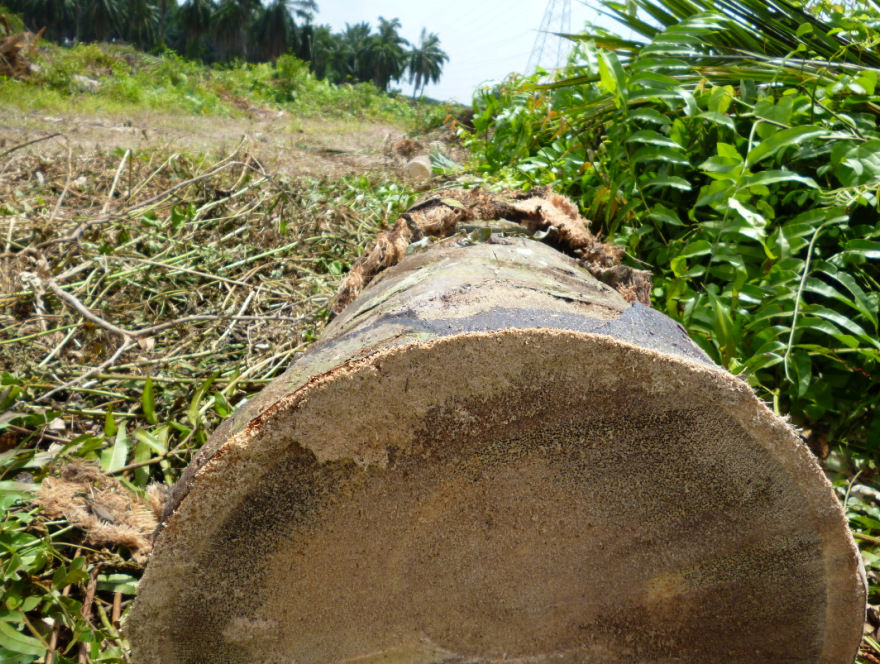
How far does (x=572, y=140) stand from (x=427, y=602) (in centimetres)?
207

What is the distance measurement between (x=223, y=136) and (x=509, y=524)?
24.9 ft

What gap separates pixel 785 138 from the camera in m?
1.66

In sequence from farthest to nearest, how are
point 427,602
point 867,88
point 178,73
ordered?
point 178,73
point 867,88
point 427,602

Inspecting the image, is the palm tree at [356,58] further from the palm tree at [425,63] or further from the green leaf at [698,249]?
the green leaf at [698,249]

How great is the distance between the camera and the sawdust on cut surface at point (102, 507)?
50.7 inches

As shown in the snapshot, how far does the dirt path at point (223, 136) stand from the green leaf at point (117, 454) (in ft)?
9.91

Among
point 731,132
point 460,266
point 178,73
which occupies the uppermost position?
point 731,132

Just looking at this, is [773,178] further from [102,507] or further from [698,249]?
[102,507]

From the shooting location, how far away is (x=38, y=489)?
1.37m

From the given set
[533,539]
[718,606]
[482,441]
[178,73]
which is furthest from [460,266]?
[178,73]

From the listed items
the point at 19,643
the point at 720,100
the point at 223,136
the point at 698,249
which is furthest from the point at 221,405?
the point at 223,136

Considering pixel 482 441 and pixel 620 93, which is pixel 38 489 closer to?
pixel 482 441

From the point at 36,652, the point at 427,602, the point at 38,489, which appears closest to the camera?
the point at 427,602

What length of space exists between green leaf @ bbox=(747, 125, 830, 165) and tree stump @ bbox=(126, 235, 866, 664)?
3.08 feet
